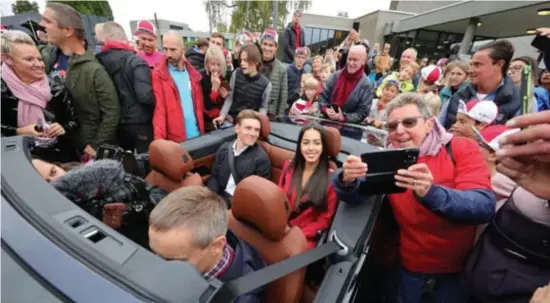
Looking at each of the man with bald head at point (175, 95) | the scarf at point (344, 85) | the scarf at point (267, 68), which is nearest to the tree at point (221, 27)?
the scarf at point (267, 68)

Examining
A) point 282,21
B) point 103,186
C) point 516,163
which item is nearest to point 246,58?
point 103,186

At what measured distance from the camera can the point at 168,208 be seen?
1083 mm

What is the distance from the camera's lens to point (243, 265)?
1228mm

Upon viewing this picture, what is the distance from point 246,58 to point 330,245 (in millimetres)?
2505

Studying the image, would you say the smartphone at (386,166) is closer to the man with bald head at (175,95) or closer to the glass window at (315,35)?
the man with bald head at (175,95)

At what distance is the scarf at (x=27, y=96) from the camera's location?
2053mm

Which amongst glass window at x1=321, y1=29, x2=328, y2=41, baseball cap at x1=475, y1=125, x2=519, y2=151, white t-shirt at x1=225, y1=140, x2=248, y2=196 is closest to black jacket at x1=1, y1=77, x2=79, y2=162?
white t-shirt at x1=225, y1=140, x2=248, y2=196

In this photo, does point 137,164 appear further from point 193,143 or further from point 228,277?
point 228,277

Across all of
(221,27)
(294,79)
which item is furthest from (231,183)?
(221,27)

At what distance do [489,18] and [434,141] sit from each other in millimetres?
12033

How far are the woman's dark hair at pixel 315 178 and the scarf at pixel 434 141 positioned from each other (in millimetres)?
680

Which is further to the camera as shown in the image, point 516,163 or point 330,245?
point 330,245

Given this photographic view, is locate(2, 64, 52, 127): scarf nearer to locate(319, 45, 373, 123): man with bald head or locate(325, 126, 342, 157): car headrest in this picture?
locate(325, 126, 342, 157): car headrest

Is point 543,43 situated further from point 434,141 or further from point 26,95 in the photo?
point 26,95
